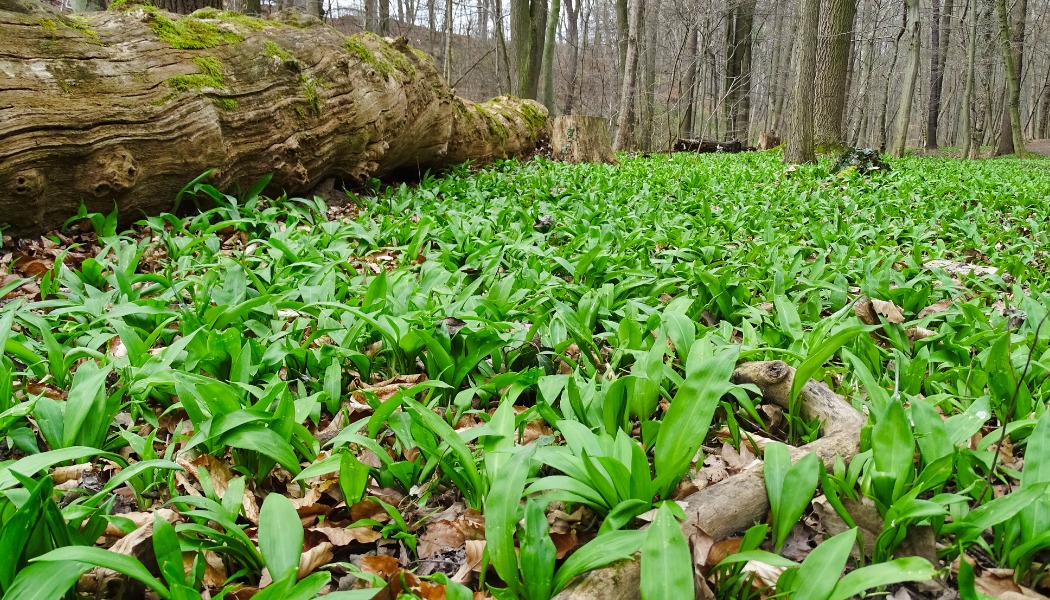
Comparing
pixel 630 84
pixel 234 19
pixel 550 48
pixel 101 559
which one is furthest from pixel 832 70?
pixel 101 559

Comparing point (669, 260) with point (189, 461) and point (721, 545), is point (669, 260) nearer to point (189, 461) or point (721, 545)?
point (721, 545)

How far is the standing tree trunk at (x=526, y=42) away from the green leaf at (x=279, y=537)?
12.8 m

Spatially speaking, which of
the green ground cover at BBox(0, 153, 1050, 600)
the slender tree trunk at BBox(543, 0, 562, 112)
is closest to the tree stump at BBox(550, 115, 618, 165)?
the slender tree trunk at BBox(543, 0, 562, 112)

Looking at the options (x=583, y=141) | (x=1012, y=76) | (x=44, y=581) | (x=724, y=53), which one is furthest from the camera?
(x=724, y=53)

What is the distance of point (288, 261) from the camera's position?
320 centimetres

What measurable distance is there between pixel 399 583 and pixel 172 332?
5.26ft

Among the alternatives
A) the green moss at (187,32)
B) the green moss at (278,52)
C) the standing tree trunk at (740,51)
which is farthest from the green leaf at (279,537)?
the standing tree trunk at (740,51)

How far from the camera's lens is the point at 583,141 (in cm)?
920

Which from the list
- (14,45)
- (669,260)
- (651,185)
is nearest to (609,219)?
(669,260)

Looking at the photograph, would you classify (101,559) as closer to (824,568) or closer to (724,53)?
(824,568)

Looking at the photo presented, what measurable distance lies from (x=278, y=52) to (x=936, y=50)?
2501cm

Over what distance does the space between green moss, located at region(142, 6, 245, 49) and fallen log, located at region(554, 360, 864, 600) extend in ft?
13.9

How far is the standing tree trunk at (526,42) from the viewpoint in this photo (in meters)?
12.8

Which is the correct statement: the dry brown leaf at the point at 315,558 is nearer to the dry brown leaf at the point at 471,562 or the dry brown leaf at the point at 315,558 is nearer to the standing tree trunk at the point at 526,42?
the dry brown leaf at the point at 471,562
